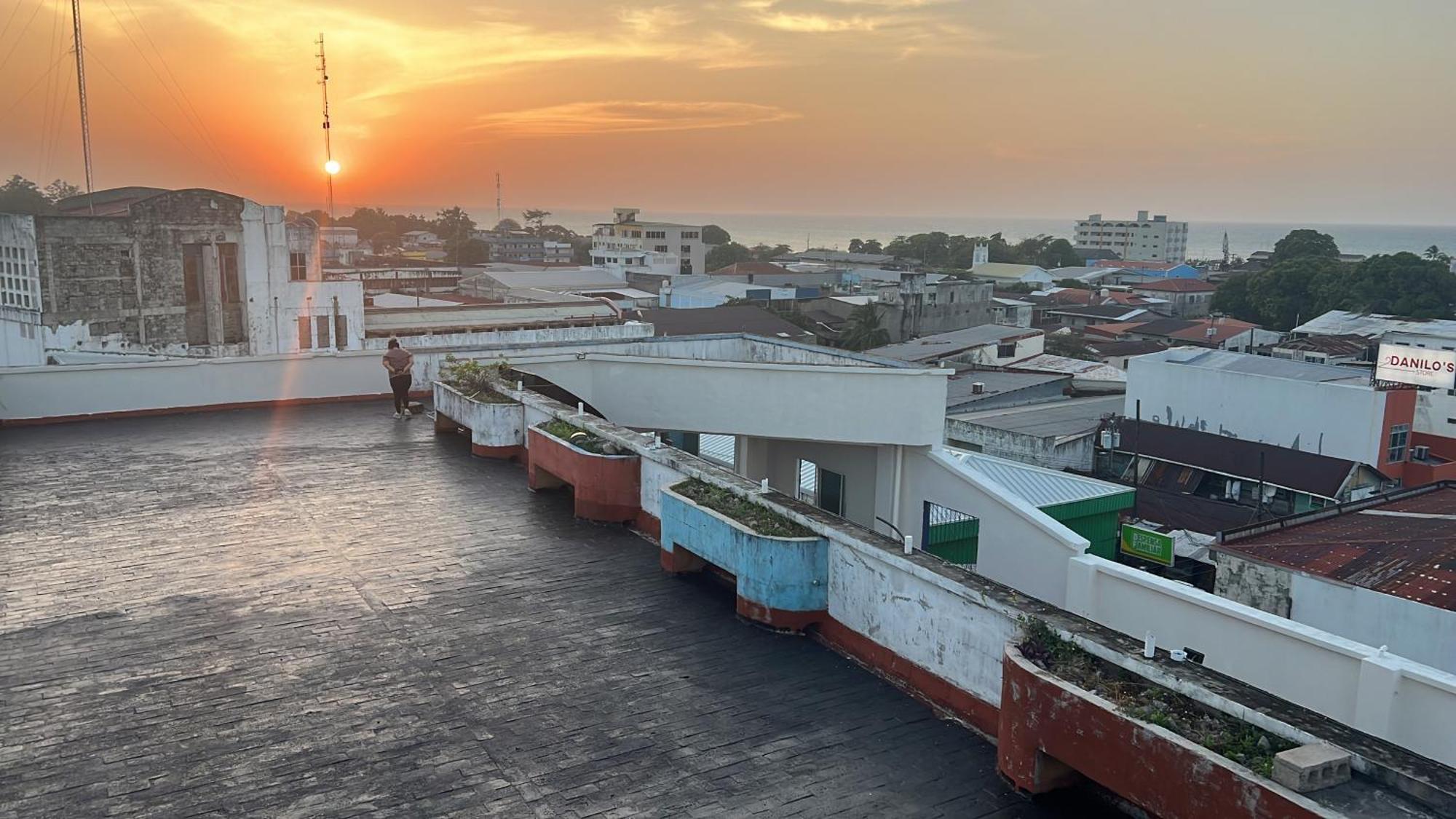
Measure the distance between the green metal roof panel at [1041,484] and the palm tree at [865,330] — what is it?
106 feet

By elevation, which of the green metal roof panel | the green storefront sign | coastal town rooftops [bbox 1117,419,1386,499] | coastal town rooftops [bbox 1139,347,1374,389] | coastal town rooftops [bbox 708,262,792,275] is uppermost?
coastal town rooftops [bbox 708,262,792,275]

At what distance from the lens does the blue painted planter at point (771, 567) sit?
282 inches

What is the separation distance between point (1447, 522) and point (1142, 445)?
38.7 ft

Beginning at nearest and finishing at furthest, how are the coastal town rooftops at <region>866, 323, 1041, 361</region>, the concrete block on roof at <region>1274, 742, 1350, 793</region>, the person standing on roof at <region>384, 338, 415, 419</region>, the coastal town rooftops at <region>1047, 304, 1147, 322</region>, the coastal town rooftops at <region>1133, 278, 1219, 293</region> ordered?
the concrete block on roof at <region>1274, 742, 1350, 793</region>
the person standing on roof at <region>384, 338, 415, 419</region>
the coastal town rooftops at <region>866, 323, 1041, 361</region>
the coastal town rooftops at <region>1047, 304, 1147, 322</region>
the coastal town rooftops at <region>1133, 278, 1219, 293</region>

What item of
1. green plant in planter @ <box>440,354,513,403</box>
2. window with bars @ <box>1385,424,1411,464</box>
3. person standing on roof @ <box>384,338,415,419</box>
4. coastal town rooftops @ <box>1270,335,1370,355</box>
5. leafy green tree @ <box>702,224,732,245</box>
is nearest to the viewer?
green plant in planter @ <box>440,354,513,403</box>

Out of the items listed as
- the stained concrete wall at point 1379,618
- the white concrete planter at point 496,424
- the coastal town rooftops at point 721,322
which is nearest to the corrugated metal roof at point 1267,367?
the stained concrete wall at point 1379,618

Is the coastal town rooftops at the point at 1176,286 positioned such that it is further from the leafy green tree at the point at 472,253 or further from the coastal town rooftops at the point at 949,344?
the leafy green tree at the point at 472,253

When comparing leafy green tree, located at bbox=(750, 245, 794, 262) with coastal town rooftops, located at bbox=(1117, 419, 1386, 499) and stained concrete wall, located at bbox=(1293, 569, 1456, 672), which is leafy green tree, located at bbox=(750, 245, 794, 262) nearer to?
coastal town rooftops, located at bbox=(1117, 419, 1386, 499)

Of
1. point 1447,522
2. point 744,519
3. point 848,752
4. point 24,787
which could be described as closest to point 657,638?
point 744,519

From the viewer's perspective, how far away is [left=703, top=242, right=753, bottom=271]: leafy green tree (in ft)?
354

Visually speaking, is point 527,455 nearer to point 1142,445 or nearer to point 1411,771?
point 1411,771

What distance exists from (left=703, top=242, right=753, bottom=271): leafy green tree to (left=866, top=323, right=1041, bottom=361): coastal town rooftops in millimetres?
60146

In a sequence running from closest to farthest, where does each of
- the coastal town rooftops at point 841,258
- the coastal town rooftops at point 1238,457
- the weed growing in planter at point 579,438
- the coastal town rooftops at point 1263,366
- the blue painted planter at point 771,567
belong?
the blue painted planter at point 771,567 → the weed growing in planter at point 579,438 → the coastal town rooftops at point 1238,457 → the coastal town rooftops at point 1263,366 → the coastal town rooftops at point 841,258

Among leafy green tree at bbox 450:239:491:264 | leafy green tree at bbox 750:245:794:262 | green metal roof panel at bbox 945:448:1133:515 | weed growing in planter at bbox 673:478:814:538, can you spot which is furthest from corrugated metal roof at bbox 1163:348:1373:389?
leafy green tree at bbox 750:245:794:262
